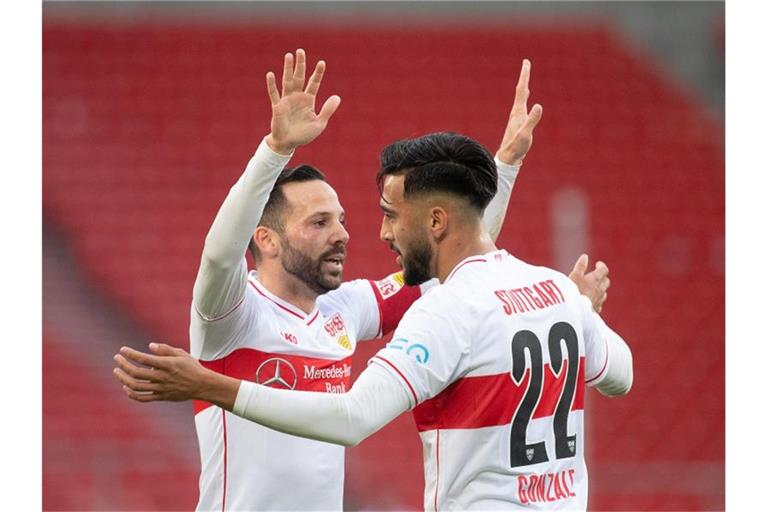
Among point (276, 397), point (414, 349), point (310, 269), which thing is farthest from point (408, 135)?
point (276, 397)

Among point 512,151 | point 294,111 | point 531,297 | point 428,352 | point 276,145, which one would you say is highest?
point 512,151

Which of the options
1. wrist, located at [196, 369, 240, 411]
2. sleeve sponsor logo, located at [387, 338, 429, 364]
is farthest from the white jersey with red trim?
wrist, located at [196, 369, 240, 411]

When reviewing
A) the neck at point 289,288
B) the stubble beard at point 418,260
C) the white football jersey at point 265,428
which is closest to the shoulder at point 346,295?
the neck at point 289,288

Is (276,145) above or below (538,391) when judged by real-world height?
above

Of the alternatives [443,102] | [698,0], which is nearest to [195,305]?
[443,102]

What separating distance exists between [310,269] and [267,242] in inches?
7.7

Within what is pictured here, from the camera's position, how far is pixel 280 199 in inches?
151

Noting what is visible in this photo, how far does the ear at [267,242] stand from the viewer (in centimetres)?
379

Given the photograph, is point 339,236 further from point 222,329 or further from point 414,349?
point 414,349

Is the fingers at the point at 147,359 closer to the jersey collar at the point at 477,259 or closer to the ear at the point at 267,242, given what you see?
the jersey collar at the point at 477,259

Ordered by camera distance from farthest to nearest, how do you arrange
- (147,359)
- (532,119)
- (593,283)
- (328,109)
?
(532,119), (593,283), (328,109), (147,359)

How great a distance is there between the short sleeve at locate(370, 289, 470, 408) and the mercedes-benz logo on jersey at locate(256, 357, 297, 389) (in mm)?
883

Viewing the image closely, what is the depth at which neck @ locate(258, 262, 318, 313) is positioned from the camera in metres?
3.79

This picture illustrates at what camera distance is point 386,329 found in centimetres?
418
